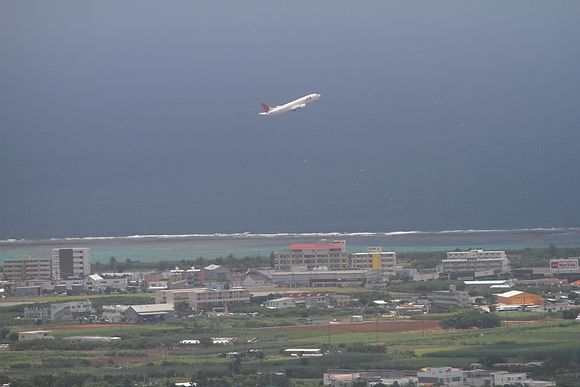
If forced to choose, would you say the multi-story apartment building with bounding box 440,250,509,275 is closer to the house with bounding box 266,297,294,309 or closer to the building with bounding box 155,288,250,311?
the house with bounding box 266,297,294,309

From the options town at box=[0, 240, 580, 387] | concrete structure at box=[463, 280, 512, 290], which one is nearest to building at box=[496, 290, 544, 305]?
town at box=[0, 240, 580, 387]

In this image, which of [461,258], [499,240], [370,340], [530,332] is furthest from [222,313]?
[499,240]

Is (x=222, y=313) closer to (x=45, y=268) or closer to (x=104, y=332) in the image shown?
(x=104, y=332)

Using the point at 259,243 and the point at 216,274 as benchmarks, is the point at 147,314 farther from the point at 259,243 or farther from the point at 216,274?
the point at 259,243

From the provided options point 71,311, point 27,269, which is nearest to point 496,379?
point 71,311

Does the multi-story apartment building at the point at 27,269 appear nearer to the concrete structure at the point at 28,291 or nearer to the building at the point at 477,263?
the concrete structure at the point at 28,291

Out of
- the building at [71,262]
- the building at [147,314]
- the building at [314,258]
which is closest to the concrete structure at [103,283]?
the building at [71,262]
